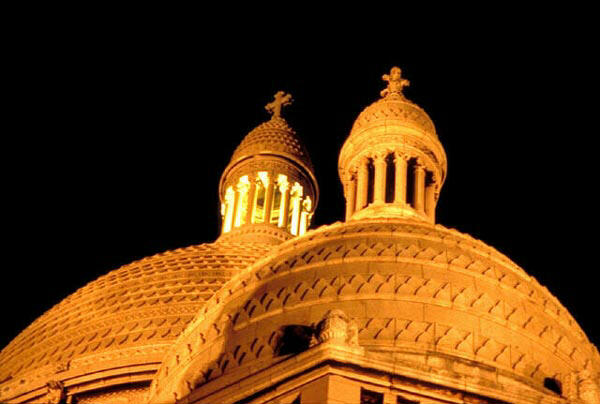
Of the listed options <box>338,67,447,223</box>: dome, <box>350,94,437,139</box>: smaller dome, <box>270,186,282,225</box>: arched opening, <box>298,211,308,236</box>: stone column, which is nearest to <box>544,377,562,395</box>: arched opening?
<box>338,67,447,223</box>: dome

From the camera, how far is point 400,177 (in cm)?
3519

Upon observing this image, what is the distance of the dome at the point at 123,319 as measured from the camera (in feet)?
128

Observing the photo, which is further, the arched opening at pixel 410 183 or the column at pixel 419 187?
the arched opening at pixel 410 183

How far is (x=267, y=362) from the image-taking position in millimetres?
25828

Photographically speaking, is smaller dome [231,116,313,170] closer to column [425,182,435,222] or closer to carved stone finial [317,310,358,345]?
column [425,182,435,222]

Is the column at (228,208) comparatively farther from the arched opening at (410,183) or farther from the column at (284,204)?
the arched opening at (410,183)

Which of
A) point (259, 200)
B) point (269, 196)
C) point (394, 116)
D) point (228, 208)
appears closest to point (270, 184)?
point (269, 196)

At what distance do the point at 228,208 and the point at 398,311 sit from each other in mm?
24366

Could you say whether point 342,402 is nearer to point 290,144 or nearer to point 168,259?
point 168,259

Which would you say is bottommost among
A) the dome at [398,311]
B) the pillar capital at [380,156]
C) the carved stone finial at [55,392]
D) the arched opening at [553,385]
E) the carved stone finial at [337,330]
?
the carved stone finial at [337,330]

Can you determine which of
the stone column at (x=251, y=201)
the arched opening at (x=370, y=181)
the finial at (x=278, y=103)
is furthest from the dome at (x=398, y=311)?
the finial at (x=278, y=103)

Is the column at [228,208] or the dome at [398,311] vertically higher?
the column at [228,208]

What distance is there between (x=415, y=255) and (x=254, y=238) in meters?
19.6

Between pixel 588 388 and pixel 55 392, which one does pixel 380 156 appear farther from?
pixel 588 388
